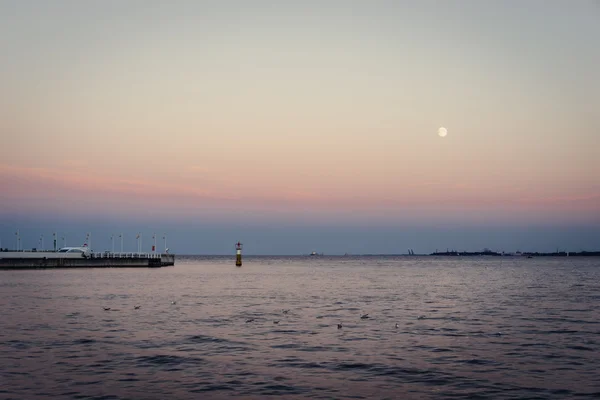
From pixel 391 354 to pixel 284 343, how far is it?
5527 millimetres

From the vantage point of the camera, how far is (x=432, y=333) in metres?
33.0

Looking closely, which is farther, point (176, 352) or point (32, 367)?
point (176, 352)

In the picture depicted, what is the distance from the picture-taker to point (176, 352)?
26.6 m

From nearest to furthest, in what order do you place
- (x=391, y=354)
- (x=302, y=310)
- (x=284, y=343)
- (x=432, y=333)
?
1. (x=391, y=354)
2. (x=284, y=343)
3. (x=432, y=333)
4. (x=302, y=310)

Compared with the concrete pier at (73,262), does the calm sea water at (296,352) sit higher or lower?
lower

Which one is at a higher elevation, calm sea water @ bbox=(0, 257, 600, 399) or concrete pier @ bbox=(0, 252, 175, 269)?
concrete pier @ bbox=(0, 252, 175, 269)

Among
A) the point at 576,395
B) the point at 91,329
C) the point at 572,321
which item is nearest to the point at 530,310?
the point at 572,321

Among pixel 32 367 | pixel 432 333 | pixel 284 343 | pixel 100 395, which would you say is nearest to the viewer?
pixel 100 395

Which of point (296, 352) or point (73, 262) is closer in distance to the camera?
point (296, 352)

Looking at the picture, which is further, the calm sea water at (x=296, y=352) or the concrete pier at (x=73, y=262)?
the concrete pier at (x=73, y=262)

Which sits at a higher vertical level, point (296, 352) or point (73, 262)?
point (73, 262)

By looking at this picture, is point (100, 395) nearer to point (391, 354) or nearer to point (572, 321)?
point (391, 354)

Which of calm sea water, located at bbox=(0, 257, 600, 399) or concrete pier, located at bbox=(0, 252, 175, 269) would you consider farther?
concrete pier, located at bbox=(0, 252, 175, 269)

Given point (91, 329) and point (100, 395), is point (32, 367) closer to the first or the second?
point (100, 395)
